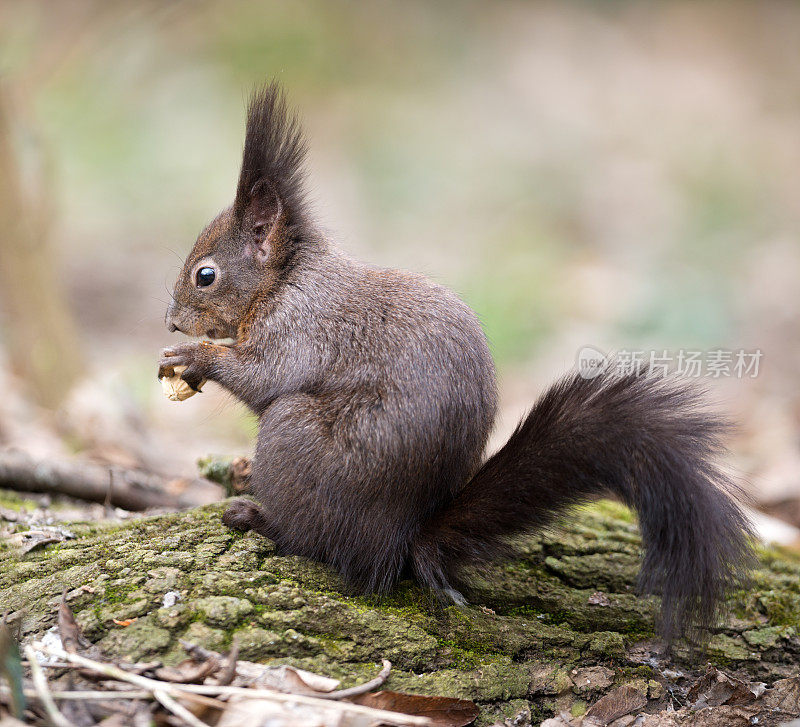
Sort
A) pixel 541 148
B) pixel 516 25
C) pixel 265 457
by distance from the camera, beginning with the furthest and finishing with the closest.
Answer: pixel 516 25 → pixel 541 148 → pixel 265 457

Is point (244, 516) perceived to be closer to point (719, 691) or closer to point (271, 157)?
point (271, 157)

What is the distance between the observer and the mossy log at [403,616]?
2.07 meters

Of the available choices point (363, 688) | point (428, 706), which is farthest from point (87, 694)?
point (428, 706)

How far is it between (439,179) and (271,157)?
9.52m

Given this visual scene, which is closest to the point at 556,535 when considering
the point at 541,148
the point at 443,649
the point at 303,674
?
the point at 443,649

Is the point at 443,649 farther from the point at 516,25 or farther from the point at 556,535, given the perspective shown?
the point at 516,25

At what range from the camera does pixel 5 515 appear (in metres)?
2.87

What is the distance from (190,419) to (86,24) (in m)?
3.07

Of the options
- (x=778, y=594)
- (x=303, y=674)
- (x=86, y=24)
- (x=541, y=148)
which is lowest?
(x=303, y=674)

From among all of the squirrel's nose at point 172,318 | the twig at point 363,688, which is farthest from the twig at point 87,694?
the squirrel's nose at point 172,318

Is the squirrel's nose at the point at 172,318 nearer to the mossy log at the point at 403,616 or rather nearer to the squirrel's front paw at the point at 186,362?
the squirrel's front paw at the point at 186,362

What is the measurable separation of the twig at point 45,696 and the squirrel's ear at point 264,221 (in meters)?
1.50

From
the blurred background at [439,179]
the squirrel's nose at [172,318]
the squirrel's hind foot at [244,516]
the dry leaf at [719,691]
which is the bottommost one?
the dry leaf at [719,691]

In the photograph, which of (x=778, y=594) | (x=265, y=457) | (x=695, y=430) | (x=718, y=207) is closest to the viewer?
(x=695, y=430)
